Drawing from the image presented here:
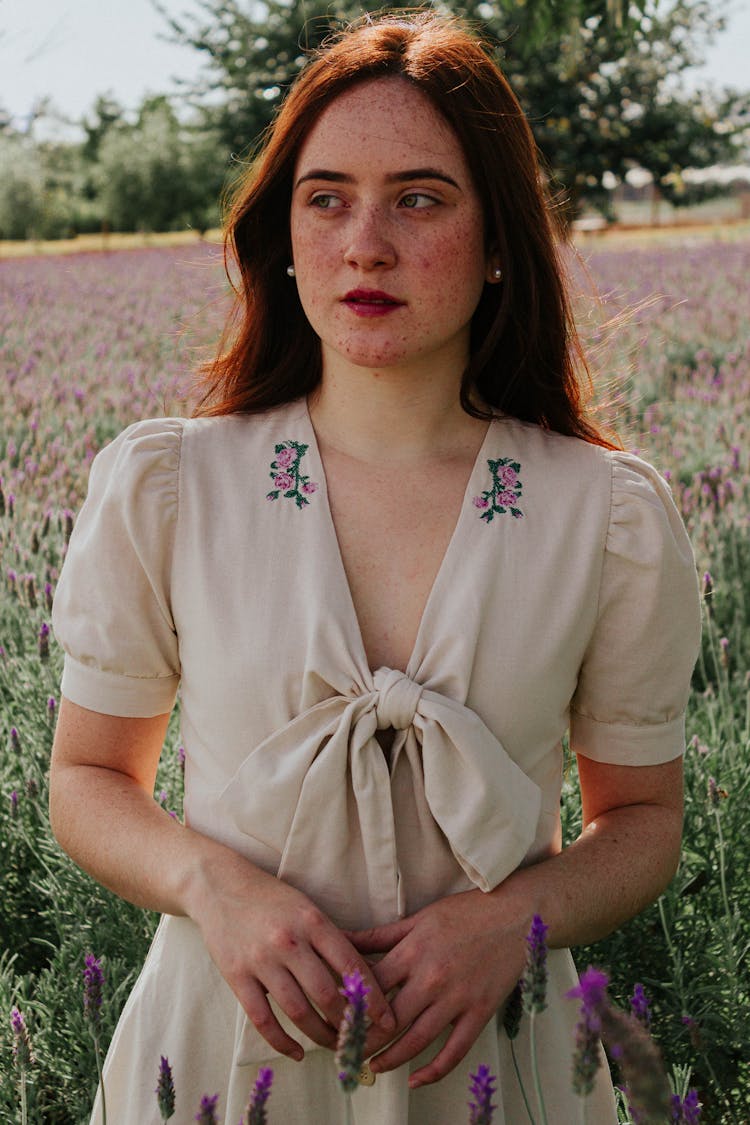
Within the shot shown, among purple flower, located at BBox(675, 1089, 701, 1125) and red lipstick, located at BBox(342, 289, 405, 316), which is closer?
purple flower, located at BBox(675, 1089, 701, 1125)

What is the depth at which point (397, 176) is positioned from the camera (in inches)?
59.2

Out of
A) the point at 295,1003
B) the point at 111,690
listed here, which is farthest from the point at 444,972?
the point at 111,690

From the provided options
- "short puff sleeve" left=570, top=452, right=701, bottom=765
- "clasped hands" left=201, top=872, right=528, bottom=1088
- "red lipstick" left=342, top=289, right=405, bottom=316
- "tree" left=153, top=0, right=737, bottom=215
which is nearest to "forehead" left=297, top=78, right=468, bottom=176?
"red lipstick" left=342, top=289, right=405, bottom=316

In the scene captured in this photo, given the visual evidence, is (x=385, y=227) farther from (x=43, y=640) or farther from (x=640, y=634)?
(x=43, y=640)

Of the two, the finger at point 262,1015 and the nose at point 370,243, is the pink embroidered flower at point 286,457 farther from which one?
the finger at point 262,1015

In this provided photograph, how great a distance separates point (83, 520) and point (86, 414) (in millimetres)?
3480

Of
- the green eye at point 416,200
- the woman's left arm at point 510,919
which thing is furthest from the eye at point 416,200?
the woman's left arm at point 510,919

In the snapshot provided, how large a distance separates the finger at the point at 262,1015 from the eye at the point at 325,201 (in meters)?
0.96

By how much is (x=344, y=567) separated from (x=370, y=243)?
1.34 ft

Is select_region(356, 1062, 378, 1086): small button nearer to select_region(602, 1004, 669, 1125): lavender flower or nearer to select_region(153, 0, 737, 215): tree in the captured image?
select_region(602, 1004, 669, 1125): lavender flower

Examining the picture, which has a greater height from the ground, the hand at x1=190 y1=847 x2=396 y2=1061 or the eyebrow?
the eyebrow

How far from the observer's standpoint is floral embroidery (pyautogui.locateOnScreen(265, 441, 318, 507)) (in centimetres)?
158

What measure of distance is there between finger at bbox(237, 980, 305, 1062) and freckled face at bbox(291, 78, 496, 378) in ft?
2.51

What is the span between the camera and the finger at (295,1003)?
132 centimetres
